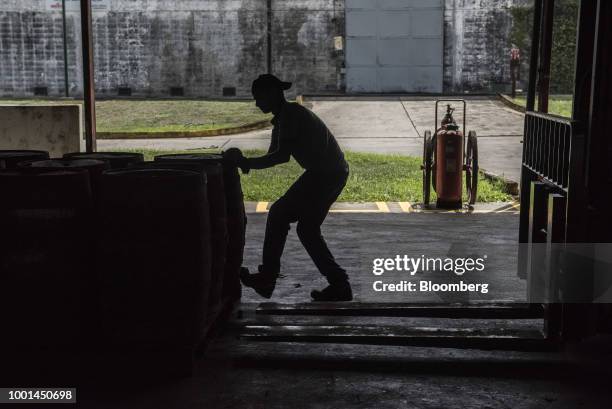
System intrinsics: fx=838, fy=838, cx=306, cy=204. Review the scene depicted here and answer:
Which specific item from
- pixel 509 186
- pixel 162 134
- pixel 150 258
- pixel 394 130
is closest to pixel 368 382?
pixel 150 258

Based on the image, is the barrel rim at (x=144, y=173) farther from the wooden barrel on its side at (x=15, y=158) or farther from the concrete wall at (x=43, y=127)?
the concrete wall at (x=43, y=127)

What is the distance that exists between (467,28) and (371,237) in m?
26.6

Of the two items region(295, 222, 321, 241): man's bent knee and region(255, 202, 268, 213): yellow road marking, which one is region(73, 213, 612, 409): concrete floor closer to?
region(295, 222, 321, 241): man's bent knee

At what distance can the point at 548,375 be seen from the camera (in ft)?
15.9

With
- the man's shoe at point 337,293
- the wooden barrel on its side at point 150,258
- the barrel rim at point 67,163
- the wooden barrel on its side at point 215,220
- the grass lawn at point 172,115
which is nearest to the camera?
the wooden barrel on its side at point 150,258

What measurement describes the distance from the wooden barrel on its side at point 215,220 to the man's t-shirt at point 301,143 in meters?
0.82

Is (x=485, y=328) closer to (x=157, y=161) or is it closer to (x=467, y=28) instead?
(x=157, y=161)

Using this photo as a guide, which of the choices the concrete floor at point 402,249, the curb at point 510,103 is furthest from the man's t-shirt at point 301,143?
the curb at point 510,103

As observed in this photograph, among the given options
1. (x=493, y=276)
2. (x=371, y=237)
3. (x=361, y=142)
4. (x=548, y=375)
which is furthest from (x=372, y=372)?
(x=361, y=142)

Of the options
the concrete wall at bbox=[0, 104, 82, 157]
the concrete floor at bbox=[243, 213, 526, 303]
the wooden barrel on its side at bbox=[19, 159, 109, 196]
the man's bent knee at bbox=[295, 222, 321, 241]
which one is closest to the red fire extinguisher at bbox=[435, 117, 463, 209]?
the concrete floor at bbox=[243, 213, 526, 303]

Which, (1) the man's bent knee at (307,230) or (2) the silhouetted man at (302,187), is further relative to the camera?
(1) the man's bent knee at (307,230)

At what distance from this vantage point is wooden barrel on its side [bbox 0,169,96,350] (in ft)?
14.8

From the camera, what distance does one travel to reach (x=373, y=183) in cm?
1412

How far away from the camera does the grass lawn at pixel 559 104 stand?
2600 centimetres
